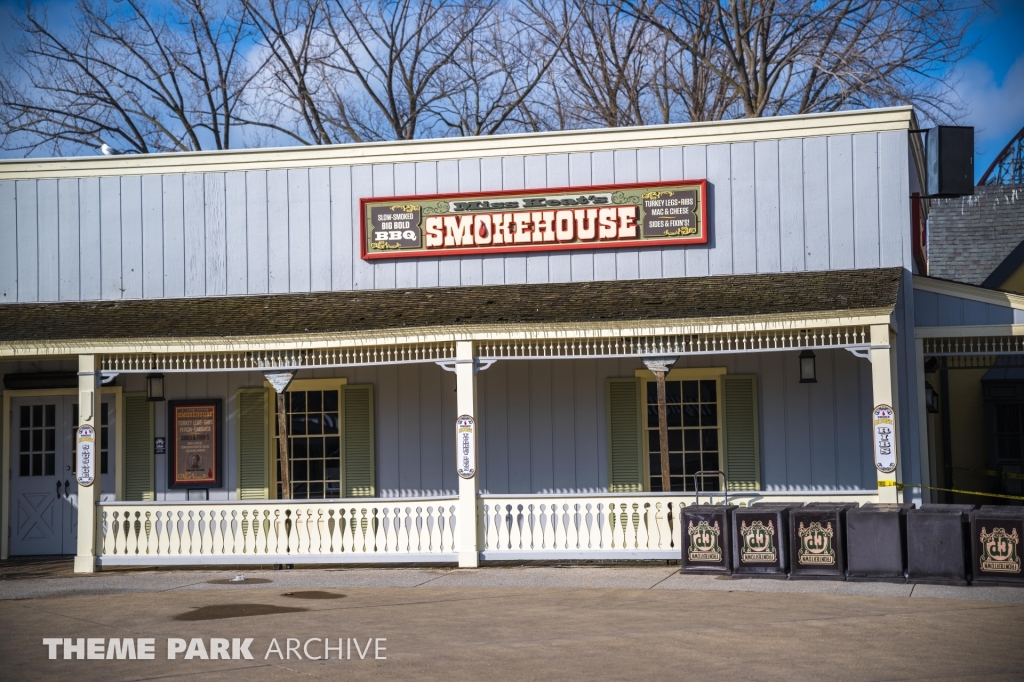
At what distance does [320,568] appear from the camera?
15.0 meters

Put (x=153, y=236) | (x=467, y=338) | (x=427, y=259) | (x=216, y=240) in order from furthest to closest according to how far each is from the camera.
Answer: (x=153, y=236) → (x=216, y=240) → (x=427, y=259) → (x=467, y=338)

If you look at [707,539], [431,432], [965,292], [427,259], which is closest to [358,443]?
[431,432]

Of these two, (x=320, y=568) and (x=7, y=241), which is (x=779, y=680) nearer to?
(x=320, y=568)

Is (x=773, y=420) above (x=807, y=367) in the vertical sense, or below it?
below

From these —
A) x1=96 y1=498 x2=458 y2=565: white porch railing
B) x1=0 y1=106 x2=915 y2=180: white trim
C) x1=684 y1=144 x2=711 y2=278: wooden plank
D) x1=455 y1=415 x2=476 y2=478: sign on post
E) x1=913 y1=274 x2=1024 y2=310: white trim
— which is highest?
x1=0 y1=106 x2=915 y2=180: white trim

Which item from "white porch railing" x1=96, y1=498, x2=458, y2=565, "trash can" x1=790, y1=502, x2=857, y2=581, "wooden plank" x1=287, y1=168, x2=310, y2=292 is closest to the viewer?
"trash can" x1=790, y1=502, x2=857, y2=581

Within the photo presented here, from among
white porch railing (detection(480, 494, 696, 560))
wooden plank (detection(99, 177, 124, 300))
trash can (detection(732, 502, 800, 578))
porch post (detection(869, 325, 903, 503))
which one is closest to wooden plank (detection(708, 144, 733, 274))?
porch post (detection(869, 325, 903, 503))

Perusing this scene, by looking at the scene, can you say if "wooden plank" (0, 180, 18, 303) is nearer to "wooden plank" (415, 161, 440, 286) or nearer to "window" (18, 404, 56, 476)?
"window" (18, 404, 56, 476)

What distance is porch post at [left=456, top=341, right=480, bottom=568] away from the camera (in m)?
14.1

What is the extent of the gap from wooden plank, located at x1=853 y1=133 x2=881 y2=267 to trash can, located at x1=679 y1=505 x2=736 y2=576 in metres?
4.56

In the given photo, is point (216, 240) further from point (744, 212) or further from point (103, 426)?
point (744, 212)

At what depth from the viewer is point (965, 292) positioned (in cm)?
1523

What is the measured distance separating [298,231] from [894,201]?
8086 millimetres

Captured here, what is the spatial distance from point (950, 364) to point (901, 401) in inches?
250
